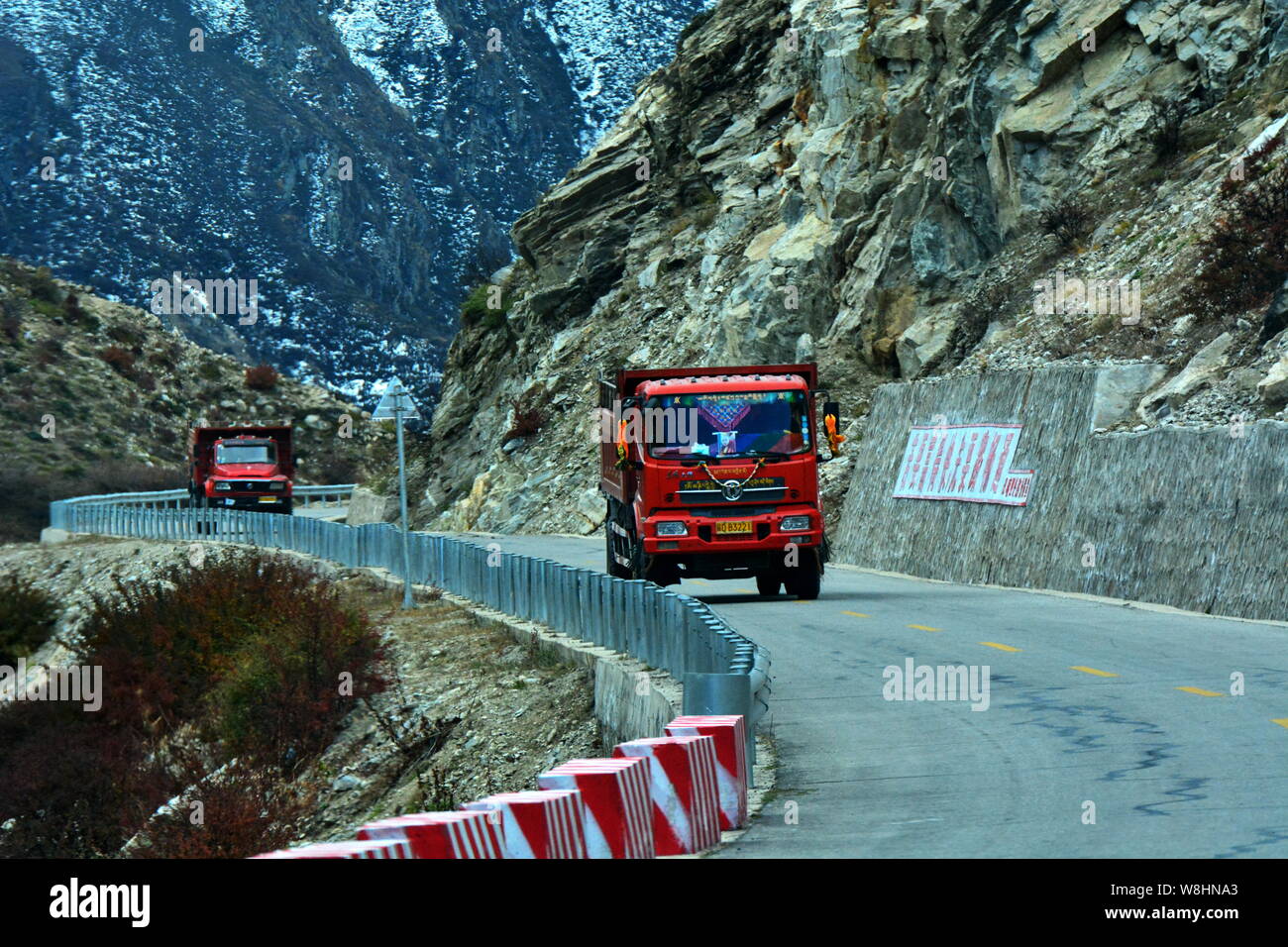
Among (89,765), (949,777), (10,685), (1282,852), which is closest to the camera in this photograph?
(1282,852)

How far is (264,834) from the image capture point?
52.3 feet

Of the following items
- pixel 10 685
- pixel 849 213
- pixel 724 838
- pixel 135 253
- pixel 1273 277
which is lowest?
pixel 10 685

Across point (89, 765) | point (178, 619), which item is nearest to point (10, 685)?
point (178, 619)

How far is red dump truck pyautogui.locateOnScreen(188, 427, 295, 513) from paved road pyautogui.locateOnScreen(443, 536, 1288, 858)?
34463 millimetres

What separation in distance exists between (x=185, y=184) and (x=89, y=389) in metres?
48.0

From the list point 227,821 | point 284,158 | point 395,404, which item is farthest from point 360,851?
point 284,158

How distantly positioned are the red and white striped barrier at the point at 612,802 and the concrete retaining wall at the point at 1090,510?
1191cm

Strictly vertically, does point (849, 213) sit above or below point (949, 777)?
above

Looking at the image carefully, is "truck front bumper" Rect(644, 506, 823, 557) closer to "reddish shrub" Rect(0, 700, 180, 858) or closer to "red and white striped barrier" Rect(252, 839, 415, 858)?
"reddish shrub" Rect(0, 700, 180, 858)

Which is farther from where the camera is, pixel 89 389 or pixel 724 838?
pixel 89 389

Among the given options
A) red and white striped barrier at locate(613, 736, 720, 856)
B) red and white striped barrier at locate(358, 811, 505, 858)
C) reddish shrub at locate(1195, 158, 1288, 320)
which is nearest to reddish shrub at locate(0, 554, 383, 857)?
red and white striped barrier at locate(613, 736, 720, 856)

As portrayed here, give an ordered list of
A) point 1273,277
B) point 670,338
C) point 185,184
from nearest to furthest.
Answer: point 1273,277 → point 670,338 → point 185,184

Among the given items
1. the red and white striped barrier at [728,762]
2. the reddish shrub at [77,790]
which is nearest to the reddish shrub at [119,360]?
the reddish shrub at [77,790]
